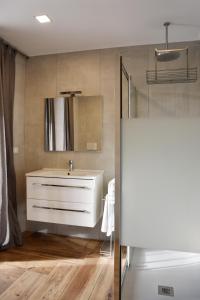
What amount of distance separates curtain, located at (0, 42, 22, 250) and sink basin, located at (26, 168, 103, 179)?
28cm

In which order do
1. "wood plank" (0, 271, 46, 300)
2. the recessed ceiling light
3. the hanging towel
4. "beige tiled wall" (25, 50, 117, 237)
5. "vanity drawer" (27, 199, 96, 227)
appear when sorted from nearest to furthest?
"wood plank" (0, 271, 46, 300) < the recessed ceiling light < the hanging towel < "vanity drawer" (27, 199, 96, 227) < "beige tiled wall" (25, 50, 117, 237)

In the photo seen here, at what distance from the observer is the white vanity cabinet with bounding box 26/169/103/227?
2.46 meters

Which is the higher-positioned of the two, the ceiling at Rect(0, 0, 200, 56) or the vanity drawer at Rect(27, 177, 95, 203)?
the ceiling at Rect(0, 0, 200, 56)

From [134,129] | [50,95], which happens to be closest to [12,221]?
[50,95]

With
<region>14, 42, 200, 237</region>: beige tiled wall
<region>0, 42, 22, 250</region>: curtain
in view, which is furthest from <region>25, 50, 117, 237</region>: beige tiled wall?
<region>0, 42, 22, 250</region>: curtain

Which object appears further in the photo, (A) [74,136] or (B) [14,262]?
(A) [74,136]

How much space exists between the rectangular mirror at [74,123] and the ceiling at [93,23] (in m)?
0.66

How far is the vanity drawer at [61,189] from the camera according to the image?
2463mm

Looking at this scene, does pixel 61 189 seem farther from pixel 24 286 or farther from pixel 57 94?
pixel 57 94

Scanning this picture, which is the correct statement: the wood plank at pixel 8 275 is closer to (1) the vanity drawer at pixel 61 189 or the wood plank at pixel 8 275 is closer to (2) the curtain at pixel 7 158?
(2) the curtain at pixel 7 158

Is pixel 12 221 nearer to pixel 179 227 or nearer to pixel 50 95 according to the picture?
pixel 50 95

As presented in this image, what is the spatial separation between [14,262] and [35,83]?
2.17 metres

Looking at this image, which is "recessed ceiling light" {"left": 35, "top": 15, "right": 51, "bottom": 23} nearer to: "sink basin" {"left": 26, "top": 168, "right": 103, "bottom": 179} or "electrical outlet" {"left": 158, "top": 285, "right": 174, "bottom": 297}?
"sink basin" {"left": 26, "top": 168, "right": 103, "bottom": 179}

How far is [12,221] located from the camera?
2.66 metres
